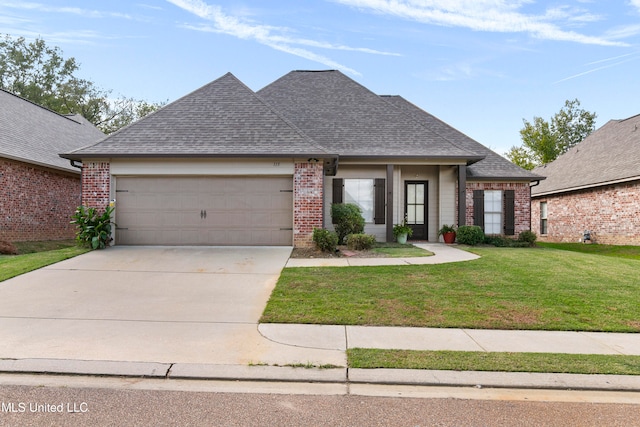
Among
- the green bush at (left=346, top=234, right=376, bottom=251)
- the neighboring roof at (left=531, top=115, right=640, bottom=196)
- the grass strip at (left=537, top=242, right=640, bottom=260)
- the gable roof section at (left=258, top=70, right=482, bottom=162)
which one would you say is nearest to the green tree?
the neighboring roof at (left=531, top=115, right=640, bottom=196)

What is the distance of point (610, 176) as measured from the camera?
54.6ft

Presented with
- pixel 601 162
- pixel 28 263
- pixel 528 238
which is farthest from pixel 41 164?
pixel 601 162

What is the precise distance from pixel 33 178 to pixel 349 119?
12.8m

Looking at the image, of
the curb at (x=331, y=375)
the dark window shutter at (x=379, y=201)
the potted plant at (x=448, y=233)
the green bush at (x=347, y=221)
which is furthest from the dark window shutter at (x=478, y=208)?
the curb at (x=331, y=375)

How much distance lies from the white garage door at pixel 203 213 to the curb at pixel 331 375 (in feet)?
25.2

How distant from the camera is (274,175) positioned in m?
11.3

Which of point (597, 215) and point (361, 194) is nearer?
point (361, 194)

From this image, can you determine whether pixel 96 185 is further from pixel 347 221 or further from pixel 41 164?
pixel 347 221

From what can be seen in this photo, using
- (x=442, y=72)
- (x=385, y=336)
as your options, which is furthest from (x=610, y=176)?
(x=385, y=336)

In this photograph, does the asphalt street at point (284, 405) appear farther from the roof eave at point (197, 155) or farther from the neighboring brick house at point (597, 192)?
the neighboring brick house at point (597, 192)

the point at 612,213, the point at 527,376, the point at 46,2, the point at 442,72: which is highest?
the point at 442,72

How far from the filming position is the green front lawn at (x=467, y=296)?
532 cm

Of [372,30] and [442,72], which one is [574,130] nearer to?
[442,72]

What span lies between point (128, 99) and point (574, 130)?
4482 centimetres
